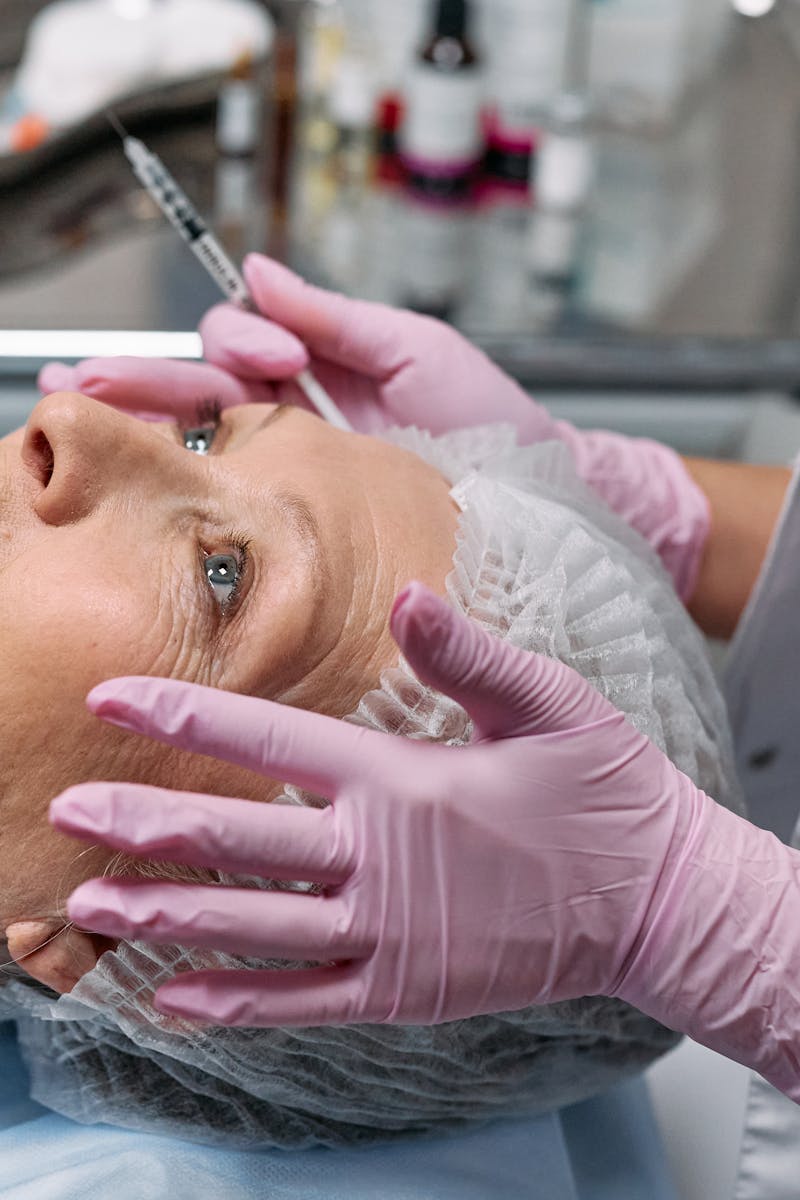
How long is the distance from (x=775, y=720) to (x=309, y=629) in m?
0.69

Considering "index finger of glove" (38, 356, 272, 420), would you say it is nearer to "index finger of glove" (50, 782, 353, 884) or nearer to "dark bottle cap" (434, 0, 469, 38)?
"index finger of glove" (50, 782, 353, 884)

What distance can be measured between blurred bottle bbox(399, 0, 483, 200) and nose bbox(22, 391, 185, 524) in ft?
4.88

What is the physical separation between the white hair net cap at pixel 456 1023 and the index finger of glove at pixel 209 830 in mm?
92

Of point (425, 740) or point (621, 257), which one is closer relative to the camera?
point (425, 740)

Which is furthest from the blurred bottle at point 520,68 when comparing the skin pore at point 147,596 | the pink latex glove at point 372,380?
the skin pore at point 147,596

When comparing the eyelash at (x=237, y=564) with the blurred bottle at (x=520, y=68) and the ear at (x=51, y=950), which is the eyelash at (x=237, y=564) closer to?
the ear at (x=51, y=950)

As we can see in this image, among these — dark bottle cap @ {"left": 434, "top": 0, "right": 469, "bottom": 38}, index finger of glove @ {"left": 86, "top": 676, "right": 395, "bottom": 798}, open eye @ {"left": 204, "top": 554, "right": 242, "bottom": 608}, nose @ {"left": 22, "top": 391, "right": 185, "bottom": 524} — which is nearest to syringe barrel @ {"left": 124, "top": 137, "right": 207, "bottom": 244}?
nose @ {"left": 22, "top": 391, "right": 185, "bottom": 524}

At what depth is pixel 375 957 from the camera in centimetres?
83

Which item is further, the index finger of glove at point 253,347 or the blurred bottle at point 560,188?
the blurred bottle at point 560,188

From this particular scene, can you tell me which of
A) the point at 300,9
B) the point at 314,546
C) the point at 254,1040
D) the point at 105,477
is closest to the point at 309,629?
the point at 314,546

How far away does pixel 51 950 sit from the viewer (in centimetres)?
88

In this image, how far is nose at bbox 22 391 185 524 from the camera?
2.97 ft

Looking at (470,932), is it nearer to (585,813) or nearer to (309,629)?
(585,813)

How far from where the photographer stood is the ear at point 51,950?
879mm
